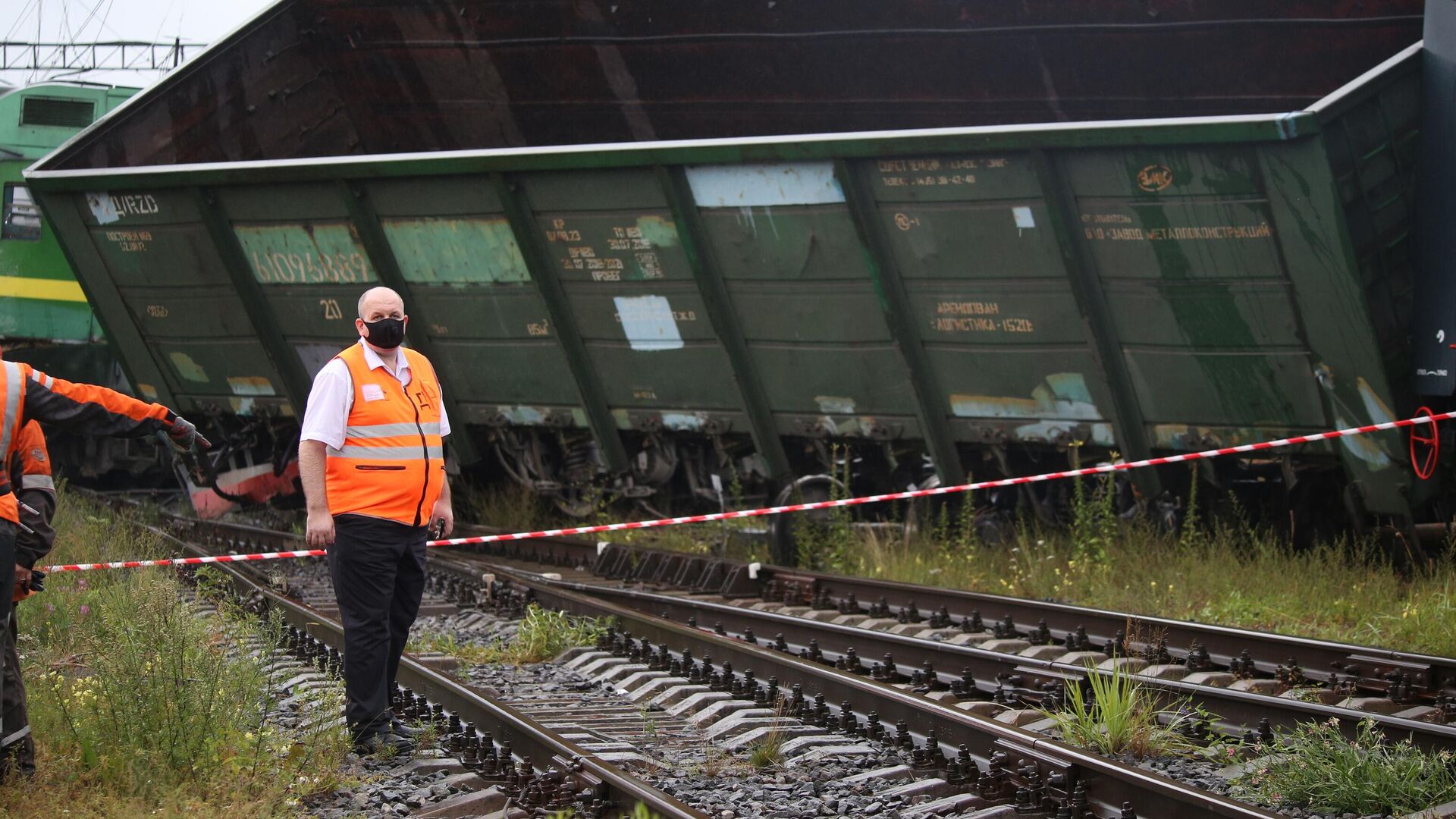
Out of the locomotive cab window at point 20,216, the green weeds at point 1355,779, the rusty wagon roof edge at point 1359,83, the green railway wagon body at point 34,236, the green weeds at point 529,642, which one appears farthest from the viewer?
the green railway wagon body at point 34,236

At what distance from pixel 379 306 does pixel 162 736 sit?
1.63m

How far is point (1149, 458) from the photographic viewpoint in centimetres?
909

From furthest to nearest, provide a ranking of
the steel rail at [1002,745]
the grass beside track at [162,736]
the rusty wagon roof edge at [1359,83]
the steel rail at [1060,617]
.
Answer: the rusty wagon roof edge at [1359,83]
the steel rail at [1060,617]
the grass beside track at [162,736]
the steel rail at [1002,745]

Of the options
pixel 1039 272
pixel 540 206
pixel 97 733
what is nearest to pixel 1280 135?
pixel 1039 272

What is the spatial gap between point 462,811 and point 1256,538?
5.89 metres

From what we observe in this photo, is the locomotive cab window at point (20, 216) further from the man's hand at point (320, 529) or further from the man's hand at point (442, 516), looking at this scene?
the man's hand at point (320, 529)

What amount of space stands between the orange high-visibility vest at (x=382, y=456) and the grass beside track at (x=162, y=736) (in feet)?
2.49

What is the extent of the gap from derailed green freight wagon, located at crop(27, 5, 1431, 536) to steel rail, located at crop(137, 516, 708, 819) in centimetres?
373

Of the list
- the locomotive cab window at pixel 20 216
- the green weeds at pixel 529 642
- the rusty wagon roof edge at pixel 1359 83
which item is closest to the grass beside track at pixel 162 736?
the green weeds at pixel 529 642

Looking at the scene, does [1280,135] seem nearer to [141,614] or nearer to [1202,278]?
[1202,278]

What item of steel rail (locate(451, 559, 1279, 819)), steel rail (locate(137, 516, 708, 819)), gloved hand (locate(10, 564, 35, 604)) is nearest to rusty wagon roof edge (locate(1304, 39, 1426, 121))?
steel rail (locate(451, 559, 1279, 819))

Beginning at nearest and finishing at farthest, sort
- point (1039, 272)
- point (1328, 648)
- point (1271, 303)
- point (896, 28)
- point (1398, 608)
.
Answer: point (1328, 648) → point (1398, 608) → point (1271, 303) → point (1039, 272) → point (896, 28)

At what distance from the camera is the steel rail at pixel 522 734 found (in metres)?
4.49

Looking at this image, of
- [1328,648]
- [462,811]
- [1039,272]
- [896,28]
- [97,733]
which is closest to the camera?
[462,811]
